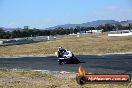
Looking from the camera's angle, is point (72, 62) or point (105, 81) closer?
point (105, 81)

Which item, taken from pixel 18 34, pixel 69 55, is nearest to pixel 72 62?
pixel 69 55

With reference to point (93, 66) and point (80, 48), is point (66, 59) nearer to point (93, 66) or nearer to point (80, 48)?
point (93, 66)

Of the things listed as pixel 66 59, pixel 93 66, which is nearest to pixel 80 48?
pixel 66 59

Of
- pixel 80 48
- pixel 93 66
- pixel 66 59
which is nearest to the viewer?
pixel 93 66

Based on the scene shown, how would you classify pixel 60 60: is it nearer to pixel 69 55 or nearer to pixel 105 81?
pixel 69 55

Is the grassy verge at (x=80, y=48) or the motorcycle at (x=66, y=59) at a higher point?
the motorcycle at (x=66, y=59)

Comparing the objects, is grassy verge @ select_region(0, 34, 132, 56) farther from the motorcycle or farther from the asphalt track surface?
the motorcycle

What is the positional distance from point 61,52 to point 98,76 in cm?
2161

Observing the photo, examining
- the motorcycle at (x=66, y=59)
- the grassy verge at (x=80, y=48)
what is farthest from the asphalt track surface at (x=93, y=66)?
the grassy verge at (x=80, y=48)

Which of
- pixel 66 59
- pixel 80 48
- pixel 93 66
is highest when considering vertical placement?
pixel 66 59

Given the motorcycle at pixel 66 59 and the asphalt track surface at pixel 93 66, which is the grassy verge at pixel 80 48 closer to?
the asphalt track surface at pixel 93 66

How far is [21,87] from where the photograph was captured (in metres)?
16.9

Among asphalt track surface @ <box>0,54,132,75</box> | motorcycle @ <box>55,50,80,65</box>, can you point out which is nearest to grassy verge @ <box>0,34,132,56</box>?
asphalt track surface @ <box>0,54,132,75</box>

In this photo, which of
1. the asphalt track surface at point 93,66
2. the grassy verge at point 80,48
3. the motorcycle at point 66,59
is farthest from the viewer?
the grassy verge at point 80,48
